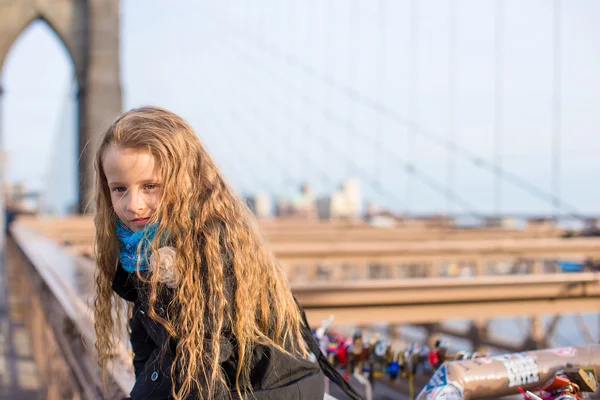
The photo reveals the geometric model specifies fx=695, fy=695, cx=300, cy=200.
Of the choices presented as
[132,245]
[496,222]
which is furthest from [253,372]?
[496,222]

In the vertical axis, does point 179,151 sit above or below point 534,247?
above

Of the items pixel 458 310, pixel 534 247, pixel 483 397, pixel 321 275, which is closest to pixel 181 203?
pixel 483 397

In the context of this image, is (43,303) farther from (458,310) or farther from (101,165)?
(101,165)

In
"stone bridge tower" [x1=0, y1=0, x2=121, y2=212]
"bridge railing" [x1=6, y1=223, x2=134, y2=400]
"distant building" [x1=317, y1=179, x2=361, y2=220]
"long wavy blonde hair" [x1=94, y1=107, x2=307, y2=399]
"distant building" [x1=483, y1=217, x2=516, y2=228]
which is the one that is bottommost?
"distant building" [x1=317, y1=179, x2=361, y2=220]

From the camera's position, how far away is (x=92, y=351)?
1.51 meters

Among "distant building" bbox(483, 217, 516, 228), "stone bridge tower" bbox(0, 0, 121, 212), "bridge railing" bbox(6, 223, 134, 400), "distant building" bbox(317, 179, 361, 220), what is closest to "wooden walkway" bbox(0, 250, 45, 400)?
"bridge railing" bbox(6, 223, 134, 400)

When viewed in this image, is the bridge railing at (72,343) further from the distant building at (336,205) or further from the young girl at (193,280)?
the distant building at (336,205)

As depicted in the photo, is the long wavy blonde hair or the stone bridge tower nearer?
the long wavy blonde hair

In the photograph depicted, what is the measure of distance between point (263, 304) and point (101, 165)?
362 mm

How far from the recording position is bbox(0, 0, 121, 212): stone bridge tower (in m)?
11.0

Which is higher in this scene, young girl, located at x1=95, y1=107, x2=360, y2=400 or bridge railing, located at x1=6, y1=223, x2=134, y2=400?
young girl, located at x1=95, y1=107, x2=360, y2=400

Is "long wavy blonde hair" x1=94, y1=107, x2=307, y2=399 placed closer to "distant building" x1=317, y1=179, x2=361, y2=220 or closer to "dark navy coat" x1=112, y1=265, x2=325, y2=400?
"dark navy coat" x1=112, y1=265, x2=325, y2=400

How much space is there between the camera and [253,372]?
994 mm

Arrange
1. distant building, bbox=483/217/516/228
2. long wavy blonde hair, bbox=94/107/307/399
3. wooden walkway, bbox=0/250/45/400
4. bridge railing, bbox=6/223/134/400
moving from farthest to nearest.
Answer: distant building, bbox=483/217/516/228
wooden walkway, bbox=0/250/45/400
bridge railing, bbox=6/223/134/400
long wavy blonde hair, bbox=94/107/307/399
